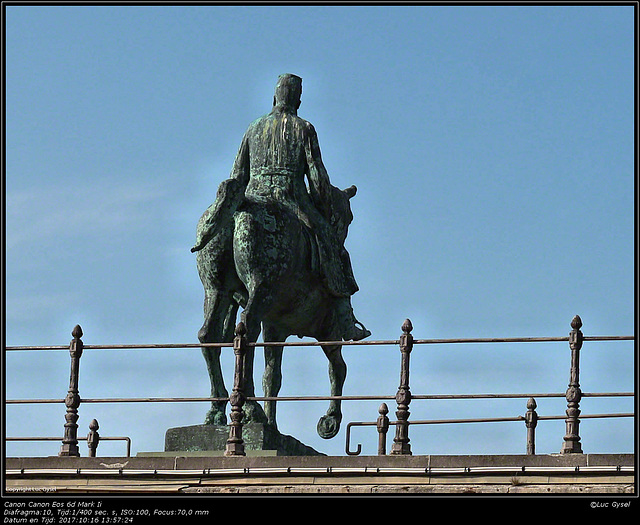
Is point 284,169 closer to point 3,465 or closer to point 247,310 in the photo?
point 247,310

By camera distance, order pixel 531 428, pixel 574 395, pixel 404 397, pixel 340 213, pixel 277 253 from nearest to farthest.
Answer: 1. pixel 574 395
2. pixel 404 397
3. pixel 531 428
4. pixel 277 253
5. pixel 340 213

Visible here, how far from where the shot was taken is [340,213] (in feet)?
101

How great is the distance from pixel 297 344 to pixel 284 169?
2.39 m

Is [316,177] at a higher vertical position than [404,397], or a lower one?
higher

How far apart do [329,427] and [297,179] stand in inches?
A: 101

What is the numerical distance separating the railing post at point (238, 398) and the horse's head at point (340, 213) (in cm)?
202

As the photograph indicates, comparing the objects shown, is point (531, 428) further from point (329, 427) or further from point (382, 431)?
point (329, 427)

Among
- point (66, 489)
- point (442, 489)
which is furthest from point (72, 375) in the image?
point (442, 489)

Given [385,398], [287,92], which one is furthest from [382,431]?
[287,92]

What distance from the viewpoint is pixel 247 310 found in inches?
1170

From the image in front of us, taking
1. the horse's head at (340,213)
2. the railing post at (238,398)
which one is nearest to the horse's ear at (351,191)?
the horse's head at (340,213)

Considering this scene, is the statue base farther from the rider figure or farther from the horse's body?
the rider figure
